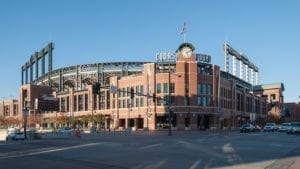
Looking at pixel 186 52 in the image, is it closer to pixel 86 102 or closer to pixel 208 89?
pixel 208 89

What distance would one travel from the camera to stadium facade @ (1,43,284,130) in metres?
105

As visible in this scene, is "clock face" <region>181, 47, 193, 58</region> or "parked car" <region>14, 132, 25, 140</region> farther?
"clock face" <region>181, 47, 193, 58</region>

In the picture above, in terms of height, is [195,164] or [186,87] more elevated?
[186,87]

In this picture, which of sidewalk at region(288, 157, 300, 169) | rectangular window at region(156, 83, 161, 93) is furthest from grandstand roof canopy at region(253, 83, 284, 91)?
sidewalk at region(288, 157, 300, 169)

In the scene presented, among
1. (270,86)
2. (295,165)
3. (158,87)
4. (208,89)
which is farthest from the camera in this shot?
(270,86)

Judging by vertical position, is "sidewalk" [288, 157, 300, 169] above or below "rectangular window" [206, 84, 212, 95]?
below

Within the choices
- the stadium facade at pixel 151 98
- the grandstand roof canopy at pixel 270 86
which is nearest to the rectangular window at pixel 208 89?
the stadium facade at pixel 151 98

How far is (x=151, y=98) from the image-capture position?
350ft

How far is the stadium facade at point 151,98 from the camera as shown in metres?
105

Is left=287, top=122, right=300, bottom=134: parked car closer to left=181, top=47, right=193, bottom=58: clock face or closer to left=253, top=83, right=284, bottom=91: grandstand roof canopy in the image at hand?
left=181, top=47, right=193, bottom=58: clock face

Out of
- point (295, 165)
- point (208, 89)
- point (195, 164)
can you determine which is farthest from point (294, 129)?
point (195, 164)

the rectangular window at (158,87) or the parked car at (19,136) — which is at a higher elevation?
the rectangular window at (158,87)

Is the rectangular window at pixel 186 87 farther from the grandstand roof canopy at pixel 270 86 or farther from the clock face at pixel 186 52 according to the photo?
the grandstand roof canopy at pixel 270 86

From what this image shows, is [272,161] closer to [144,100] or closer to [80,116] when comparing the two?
[144,100]
